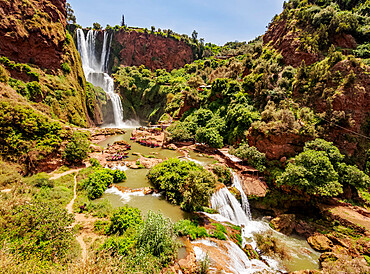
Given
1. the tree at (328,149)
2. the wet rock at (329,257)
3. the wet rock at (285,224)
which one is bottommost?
the wet rock at (285,224)

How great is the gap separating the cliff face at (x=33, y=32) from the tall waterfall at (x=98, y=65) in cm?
2295

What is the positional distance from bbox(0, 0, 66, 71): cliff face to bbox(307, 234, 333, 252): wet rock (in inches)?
1929

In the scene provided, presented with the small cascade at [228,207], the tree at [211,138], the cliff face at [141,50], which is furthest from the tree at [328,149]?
the cliff face at [141,50]

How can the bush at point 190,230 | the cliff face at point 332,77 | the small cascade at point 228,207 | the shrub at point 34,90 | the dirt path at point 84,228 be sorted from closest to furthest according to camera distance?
the dirt path at point 84,228, the bush at point 190,230, the small cascade at point 228,207, the cliff face at point 332,77, the shrub at point 34,90

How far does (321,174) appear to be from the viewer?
1528 centimetres

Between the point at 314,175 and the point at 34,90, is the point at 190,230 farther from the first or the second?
the point at 34,90

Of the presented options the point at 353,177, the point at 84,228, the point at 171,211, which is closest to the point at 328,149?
the point at 353,177

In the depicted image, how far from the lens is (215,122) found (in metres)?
31.1

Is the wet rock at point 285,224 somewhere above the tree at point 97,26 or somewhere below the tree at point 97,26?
below

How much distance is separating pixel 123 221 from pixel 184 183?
5.97m

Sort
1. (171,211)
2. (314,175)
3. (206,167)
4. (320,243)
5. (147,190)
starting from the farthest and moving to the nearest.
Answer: (206,167) → (147,190) → (314,175) → (171,211) → (320,243)

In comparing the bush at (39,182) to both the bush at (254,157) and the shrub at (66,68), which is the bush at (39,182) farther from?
the shrub at (66,68)

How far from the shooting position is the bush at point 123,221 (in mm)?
10031

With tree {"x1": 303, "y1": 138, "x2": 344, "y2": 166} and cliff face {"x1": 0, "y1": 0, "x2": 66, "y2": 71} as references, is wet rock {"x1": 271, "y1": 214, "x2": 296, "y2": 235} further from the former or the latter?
cliff face {"x1": 0, "y1": 0, "x2": 66, "y2": 71}
